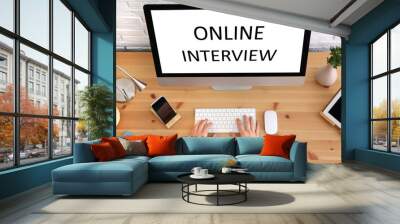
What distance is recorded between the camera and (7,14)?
4.70 metres

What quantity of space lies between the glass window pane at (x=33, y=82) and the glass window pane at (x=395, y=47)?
6.14 meters

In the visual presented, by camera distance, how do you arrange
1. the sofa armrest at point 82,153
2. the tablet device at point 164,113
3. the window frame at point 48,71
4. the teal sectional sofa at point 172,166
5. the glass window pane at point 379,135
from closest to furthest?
1. the teal sectional sofa at point 172,166
2. the window frame at point 48,71
3. the sofa armrest at point 82,153
4. the glass window pane at point 379,135
5. the tablet device at point 164,113

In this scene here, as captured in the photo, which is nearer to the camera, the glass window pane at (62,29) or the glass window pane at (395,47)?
the glass window pane at (62,29)

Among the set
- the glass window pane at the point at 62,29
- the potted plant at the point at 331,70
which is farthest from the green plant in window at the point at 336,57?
the glass window pane at the point at 62,29

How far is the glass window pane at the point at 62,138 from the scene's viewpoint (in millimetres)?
6293

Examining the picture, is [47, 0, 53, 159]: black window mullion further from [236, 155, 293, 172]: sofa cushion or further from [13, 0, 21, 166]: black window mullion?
[236, 155, 293, 172]: sofa cushion

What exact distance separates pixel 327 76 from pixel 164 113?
4.01m

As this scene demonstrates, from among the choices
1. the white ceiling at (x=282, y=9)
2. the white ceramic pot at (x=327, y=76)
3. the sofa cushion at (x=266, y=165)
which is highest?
the white ceiling at (x=282, y=9)

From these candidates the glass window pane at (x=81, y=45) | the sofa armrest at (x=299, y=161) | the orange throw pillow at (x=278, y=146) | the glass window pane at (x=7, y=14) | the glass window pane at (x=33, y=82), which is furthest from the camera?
the glass window pane at (x=81, y=45)

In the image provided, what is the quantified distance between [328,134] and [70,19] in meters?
6.43

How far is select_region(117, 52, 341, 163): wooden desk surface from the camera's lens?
9.68 meters

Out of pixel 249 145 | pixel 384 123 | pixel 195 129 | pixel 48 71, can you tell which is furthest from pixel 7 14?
pixel 384 123

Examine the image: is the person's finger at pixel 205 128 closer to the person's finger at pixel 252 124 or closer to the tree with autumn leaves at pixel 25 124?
the person's finger at pixel 252 124

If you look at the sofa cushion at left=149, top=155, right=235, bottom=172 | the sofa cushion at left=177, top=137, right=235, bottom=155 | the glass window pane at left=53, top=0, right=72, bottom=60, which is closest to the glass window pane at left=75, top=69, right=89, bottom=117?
the glass window pane at left=53, top=0, right=72, bottom=60
